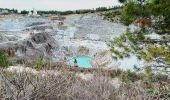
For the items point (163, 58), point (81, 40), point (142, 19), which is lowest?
point (81, 40)

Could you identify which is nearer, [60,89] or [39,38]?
[60,89]

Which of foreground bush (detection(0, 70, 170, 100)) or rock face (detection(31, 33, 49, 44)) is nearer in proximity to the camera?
foreground bush (detection(0, 70, 170, 100))

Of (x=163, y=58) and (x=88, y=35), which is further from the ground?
(x=163, y=58)

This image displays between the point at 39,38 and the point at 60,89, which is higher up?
the point at 60,89

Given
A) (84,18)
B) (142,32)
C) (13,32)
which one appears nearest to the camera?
(142,32)

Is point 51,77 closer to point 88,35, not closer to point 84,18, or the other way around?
point 88,35

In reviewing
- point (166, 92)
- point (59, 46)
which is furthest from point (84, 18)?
point (166, 92)

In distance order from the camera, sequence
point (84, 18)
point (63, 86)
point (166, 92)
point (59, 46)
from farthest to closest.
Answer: point (84, 18)
point (59, 46)
point (166, 92)
point (63, 86)

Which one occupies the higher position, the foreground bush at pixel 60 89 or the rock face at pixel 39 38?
the foreground bush at pixel 60 89

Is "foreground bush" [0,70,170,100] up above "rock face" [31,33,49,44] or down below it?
above

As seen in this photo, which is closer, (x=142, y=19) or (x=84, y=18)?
(x=142, y=19)

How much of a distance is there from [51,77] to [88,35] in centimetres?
3494

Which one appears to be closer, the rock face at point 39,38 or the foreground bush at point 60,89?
the foreground bush at point 60,89

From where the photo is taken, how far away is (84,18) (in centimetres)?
4544
